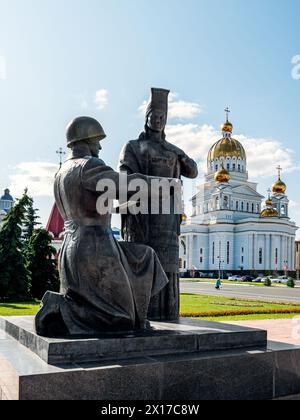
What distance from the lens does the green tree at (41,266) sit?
17.6m

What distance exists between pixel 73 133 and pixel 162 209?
147 centimetres

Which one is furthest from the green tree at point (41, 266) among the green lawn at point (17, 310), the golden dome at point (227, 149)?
the golden dome at point (227, 149)

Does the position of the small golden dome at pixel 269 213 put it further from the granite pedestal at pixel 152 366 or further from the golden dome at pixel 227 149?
the granite pedestal at pixel 152 366

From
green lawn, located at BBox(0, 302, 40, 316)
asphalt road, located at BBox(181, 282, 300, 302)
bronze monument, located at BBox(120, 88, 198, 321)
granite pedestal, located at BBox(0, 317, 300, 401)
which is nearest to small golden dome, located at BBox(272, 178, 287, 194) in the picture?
asphalt road, located at BBox(181, 282, 300, 302)

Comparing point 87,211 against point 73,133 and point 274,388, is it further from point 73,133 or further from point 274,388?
point 274,388

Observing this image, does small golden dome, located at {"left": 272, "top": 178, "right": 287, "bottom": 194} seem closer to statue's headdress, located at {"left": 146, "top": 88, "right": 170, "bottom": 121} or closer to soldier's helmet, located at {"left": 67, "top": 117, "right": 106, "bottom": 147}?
statue's headdress, located at {"left": 146, "top": 88, "right": 170, "bottom": 121}

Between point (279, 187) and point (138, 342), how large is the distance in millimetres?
68169

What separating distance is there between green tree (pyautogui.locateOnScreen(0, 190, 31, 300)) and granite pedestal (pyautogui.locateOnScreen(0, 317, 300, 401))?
12.4 m

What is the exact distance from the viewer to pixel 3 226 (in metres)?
17.8

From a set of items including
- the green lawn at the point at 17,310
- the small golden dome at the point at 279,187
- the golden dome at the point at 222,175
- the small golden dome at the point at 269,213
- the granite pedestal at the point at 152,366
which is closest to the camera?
the granite pedestal at the point at 152,366

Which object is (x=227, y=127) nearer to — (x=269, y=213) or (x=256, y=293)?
(x=269, y=213)

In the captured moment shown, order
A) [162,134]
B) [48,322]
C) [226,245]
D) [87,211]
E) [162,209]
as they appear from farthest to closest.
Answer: [226,245]
[162,134]
[162,209]
[87,211]
[48,322]

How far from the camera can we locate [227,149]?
214 feet
